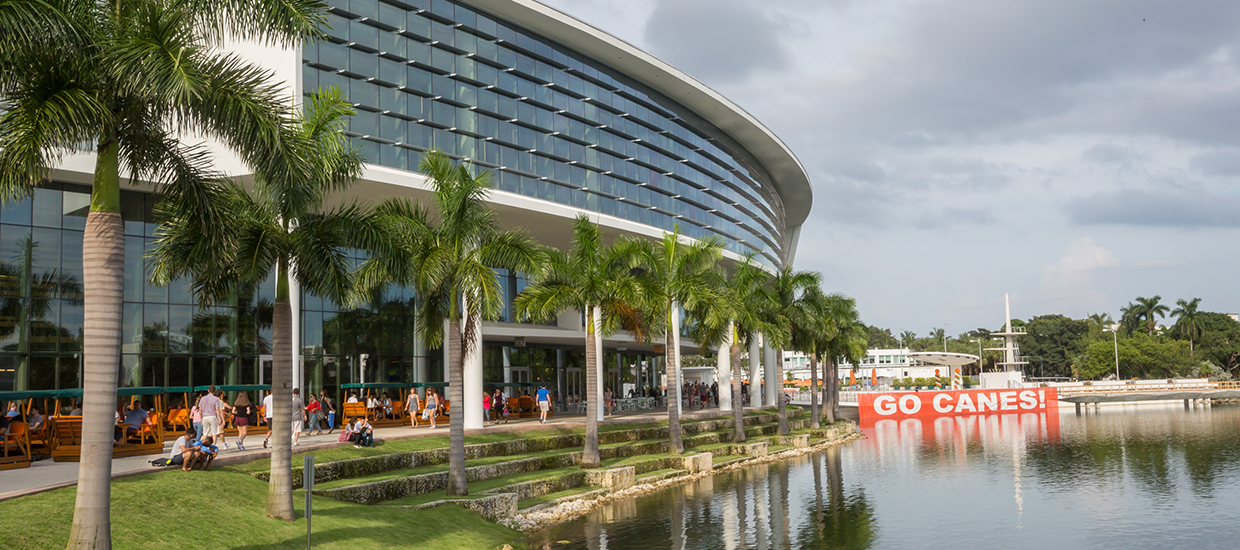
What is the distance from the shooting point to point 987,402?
69.3 m

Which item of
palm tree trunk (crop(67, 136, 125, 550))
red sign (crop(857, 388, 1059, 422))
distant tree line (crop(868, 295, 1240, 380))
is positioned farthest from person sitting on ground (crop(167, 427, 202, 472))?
distant tree line (crop(868, 295, 1240, 380))

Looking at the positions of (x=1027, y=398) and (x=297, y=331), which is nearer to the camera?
(x=297, y=331)

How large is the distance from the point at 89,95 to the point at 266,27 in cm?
251

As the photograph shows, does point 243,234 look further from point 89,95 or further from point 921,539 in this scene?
point 921,539

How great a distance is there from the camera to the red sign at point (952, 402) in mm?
65000

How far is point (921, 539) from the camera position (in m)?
18.7

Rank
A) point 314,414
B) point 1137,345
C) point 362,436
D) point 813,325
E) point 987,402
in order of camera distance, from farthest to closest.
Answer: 1. point 1137,345
2. point 987,402
3. point 813,325
4. point 314,414
5. point 362,436

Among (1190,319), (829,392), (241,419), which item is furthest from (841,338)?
(1190,319)

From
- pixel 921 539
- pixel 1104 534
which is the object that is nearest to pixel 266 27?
pixel 921 539

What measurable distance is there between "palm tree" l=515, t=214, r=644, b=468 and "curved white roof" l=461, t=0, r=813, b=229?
46.8 ft

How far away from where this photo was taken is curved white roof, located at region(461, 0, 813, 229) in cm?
3866

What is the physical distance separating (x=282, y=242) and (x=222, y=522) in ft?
16.0

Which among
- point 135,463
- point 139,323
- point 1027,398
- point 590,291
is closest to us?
point 135,463

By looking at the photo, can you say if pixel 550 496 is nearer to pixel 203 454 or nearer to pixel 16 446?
pixel 203 454
